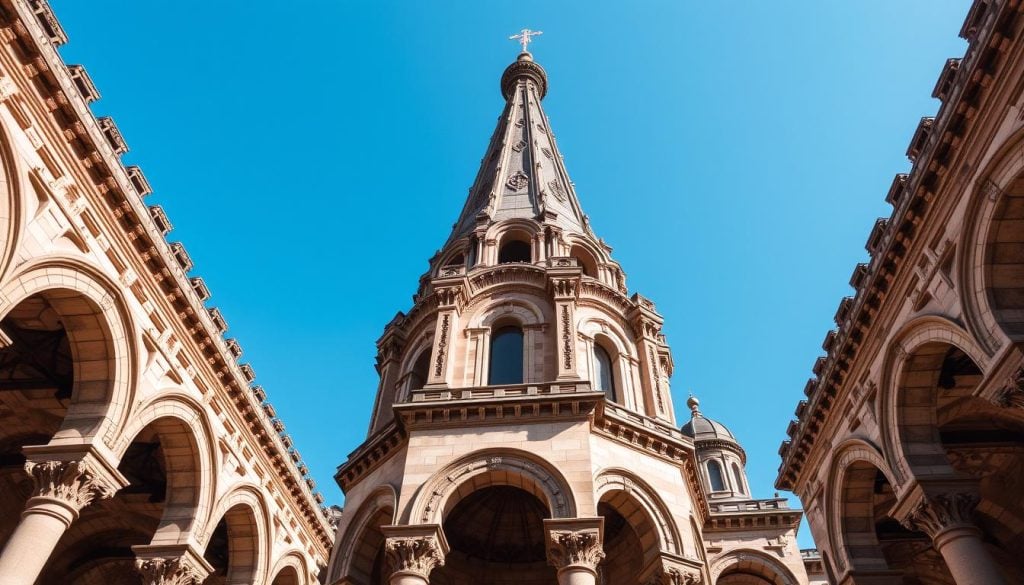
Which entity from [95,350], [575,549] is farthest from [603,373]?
[95,350]

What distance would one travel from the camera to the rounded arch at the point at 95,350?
16.0m

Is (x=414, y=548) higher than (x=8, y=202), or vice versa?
(x=8, y=202)

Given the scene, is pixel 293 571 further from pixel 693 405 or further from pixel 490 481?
pixel 693 405

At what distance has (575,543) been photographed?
17.4 metres

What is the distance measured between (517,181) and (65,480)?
81.3 feet

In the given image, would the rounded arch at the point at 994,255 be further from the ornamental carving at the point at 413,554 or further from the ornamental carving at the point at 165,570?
the ornamental carving at the point at 165,570

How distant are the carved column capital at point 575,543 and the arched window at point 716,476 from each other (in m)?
28.6

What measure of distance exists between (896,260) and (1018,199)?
3.73 metres

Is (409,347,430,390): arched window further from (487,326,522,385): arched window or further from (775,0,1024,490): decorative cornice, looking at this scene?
(775,0,1024,490): decorative cornice

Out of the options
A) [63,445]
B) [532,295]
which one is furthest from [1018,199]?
[63,445]

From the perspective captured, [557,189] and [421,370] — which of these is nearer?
[421,370]

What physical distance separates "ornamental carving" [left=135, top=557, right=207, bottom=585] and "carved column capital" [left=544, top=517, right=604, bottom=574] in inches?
374

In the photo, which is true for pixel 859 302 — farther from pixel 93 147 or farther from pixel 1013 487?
pixel 93 147

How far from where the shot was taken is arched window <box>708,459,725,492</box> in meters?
43.7
